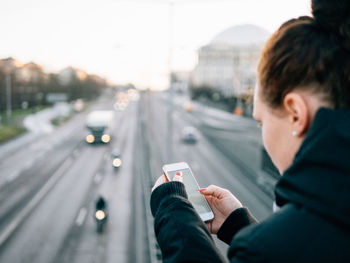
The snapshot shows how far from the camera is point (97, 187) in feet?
68.9

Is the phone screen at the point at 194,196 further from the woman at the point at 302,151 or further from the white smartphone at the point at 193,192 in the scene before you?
the woman at the point at 302,151

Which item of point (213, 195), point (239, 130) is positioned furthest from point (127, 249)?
point (239, 130)

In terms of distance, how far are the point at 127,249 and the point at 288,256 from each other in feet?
42.6

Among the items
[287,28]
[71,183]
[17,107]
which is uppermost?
[287,28]

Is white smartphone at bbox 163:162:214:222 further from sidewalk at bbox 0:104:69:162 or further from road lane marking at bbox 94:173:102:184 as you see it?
sidewalk at bbox 0:104:69:162

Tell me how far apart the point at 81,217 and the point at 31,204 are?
3854 millimetres

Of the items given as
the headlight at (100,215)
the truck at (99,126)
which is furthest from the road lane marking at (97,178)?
the truck at (99,126)

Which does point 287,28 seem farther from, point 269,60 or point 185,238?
point 185,238

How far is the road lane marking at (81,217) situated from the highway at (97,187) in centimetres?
5

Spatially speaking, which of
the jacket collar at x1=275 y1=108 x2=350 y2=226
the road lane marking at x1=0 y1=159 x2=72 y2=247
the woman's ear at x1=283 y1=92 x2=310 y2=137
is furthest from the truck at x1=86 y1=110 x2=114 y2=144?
the jacket collar at x1=275 y1=108 x2=350 y2=226

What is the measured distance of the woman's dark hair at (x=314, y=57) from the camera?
857 millimetres

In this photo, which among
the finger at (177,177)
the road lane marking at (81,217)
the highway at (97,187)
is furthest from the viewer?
the road lane marking at (81,217)

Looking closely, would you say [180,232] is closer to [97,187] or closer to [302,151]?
[302,151]

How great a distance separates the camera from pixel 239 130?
125ft
